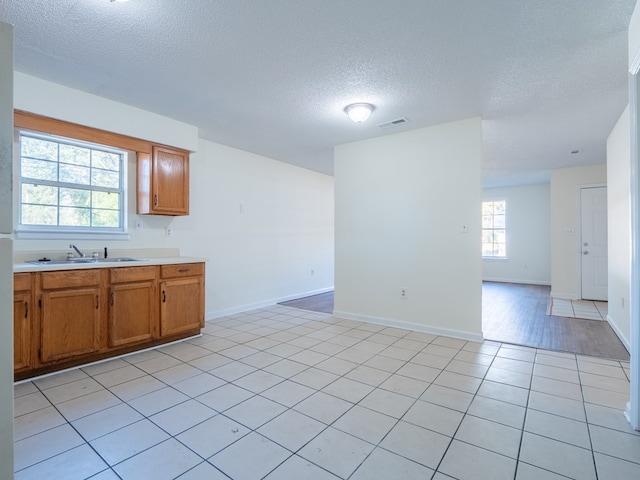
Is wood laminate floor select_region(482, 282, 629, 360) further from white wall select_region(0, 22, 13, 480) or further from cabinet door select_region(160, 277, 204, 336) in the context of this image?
white wall select_region(0, 22, 13, 480)

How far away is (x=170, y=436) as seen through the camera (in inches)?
71.2

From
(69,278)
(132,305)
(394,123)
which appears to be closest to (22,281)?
(69,278)

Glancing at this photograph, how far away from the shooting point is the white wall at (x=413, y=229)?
3564 millimetres

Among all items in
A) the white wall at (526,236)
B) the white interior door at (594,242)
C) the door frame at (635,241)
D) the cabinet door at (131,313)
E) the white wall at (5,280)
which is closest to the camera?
the white wall at (5,280)

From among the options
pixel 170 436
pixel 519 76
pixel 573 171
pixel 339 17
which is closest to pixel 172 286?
pixel 170 436

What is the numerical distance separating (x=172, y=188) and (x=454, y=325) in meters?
3.52

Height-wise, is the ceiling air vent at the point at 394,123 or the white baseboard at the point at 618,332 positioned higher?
the ceiling air vent at the point at 394,123

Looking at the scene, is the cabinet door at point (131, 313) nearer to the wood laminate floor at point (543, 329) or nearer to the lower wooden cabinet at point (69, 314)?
the lower wooden cabinet at point (69, 314)

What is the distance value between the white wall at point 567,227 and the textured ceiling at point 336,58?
248 centimetres

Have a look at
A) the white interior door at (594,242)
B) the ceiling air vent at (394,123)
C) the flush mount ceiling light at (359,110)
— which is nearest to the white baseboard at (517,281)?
the white interior door at (594,242)

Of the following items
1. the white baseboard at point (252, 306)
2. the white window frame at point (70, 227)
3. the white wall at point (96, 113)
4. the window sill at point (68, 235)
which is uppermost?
the white wall at point (96, 113)

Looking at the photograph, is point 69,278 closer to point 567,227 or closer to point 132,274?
point 132,274

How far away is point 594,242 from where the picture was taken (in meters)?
5.71

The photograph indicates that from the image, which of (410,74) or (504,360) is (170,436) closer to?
(504,360)
